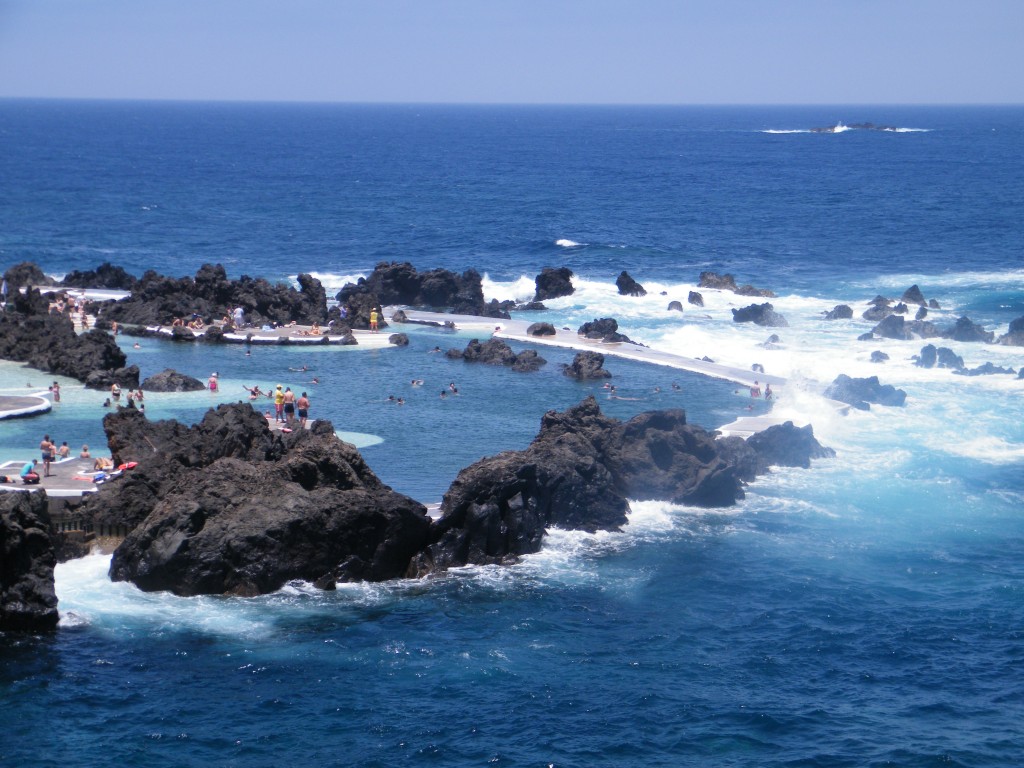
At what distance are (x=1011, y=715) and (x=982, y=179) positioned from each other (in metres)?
153

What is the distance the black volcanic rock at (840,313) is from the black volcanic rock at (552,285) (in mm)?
17380

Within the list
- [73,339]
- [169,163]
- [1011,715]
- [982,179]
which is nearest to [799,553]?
[1011,715]

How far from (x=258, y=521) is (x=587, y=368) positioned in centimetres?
2797

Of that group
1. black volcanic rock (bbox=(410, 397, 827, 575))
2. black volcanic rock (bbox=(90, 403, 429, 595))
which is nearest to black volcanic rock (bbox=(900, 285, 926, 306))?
black volcanic rock (bbox=(410, 397, 827, 575))

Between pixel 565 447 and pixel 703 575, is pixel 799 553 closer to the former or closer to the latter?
pixel 703 575

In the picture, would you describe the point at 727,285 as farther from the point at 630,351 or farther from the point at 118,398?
the point at 118,398

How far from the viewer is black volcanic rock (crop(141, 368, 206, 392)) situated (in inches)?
2127

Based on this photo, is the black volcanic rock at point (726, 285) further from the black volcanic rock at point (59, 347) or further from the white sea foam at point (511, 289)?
the black volcanic rock at point (59, 347)

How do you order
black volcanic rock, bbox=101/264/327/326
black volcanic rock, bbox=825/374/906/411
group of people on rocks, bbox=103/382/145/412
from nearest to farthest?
group of people on rocks, bbox=103/382/145/412 → black volcanic rock, bbox=825/374/906/411 → black volcanic rock, bbox=101/264/327/326

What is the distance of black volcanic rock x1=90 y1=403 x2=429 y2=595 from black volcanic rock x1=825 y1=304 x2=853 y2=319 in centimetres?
4716

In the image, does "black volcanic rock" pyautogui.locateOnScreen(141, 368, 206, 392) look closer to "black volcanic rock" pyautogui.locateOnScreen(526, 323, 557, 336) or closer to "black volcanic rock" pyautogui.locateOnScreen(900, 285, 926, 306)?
"black volcanic rock" pyautogui.locateOnScreen(526, 323, 557, 336)

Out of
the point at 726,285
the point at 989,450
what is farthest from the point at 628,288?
the point at 989,450

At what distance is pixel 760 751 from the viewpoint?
2631cm

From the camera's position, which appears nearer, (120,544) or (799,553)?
(120,544)
